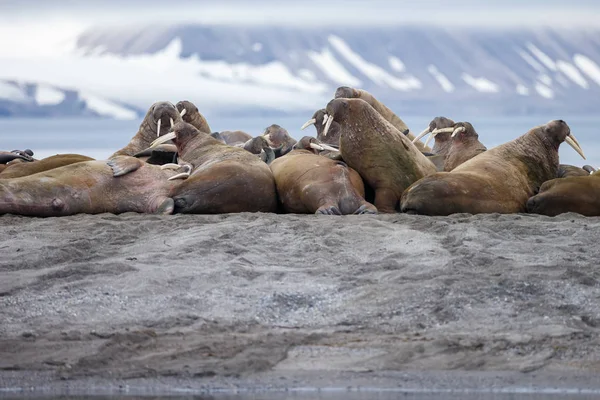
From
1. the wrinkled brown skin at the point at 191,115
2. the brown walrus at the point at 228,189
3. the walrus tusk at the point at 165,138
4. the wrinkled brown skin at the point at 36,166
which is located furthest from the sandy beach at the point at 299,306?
the wrinkled brown skin at the point at 191,115

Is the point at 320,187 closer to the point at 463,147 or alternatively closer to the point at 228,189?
the point at 228,189

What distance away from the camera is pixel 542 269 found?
641 cm

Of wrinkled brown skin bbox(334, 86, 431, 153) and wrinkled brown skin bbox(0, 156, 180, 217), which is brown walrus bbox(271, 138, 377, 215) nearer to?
wrinkled brown skin bbox(0, 156, 180, 217)

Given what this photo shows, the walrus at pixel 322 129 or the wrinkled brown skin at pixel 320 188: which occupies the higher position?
the walrus at pixel 322 129

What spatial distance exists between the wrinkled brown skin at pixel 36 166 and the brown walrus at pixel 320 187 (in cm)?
212

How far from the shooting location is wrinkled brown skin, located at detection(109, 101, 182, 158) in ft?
41.4

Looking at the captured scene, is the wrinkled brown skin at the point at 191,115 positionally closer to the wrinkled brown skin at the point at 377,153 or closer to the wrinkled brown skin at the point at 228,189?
the wrinkled brown skin at the point at 377,153

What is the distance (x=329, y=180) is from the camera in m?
9.62

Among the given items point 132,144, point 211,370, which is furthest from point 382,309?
point 132,144

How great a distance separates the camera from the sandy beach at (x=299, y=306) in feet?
15.4

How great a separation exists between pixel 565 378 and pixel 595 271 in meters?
1.96

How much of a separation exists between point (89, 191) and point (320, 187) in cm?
207

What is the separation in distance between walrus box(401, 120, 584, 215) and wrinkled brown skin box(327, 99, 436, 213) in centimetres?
45

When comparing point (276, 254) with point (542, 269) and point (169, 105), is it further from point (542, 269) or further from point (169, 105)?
point (169, 105)
